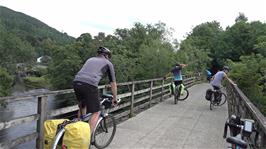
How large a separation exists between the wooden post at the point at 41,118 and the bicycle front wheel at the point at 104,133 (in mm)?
863

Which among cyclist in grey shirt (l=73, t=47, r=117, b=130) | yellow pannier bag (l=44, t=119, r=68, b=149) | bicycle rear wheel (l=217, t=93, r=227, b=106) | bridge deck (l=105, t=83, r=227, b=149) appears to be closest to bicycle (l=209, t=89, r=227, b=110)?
bicycle rear wheel (l=217, t=93, r=227, b=106)

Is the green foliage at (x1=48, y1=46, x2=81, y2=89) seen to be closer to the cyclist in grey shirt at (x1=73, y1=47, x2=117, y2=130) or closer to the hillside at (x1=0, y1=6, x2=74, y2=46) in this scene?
the cyclist in grey shirt at (x1=73, y1=47, x2=117, y2=130)

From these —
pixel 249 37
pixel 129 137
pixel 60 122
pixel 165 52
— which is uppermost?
pixel 249 37

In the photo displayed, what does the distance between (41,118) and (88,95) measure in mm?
774

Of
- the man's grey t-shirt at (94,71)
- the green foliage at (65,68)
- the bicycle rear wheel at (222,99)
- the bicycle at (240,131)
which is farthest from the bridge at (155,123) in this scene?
the green foliage at (65,68)

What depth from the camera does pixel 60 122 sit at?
17.4 ft

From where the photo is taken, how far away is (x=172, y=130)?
8.94m

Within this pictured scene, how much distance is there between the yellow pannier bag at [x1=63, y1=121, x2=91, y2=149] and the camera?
484 centimetres

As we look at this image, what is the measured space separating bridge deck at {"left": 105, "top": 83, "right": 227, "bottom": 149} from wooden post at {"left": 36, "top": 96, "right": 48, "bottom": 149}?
145 cm

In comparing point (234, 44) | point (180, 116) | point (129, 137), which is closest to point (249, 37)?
point (234, 44)

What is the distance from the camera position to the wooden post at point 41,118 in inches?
226

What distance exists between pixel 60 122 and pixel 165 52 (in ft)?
75.5

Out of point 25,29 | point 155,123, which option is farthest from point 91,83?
point 25,29

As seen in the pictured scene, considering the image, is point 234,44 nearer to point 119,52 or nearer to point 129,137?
point 119,52
